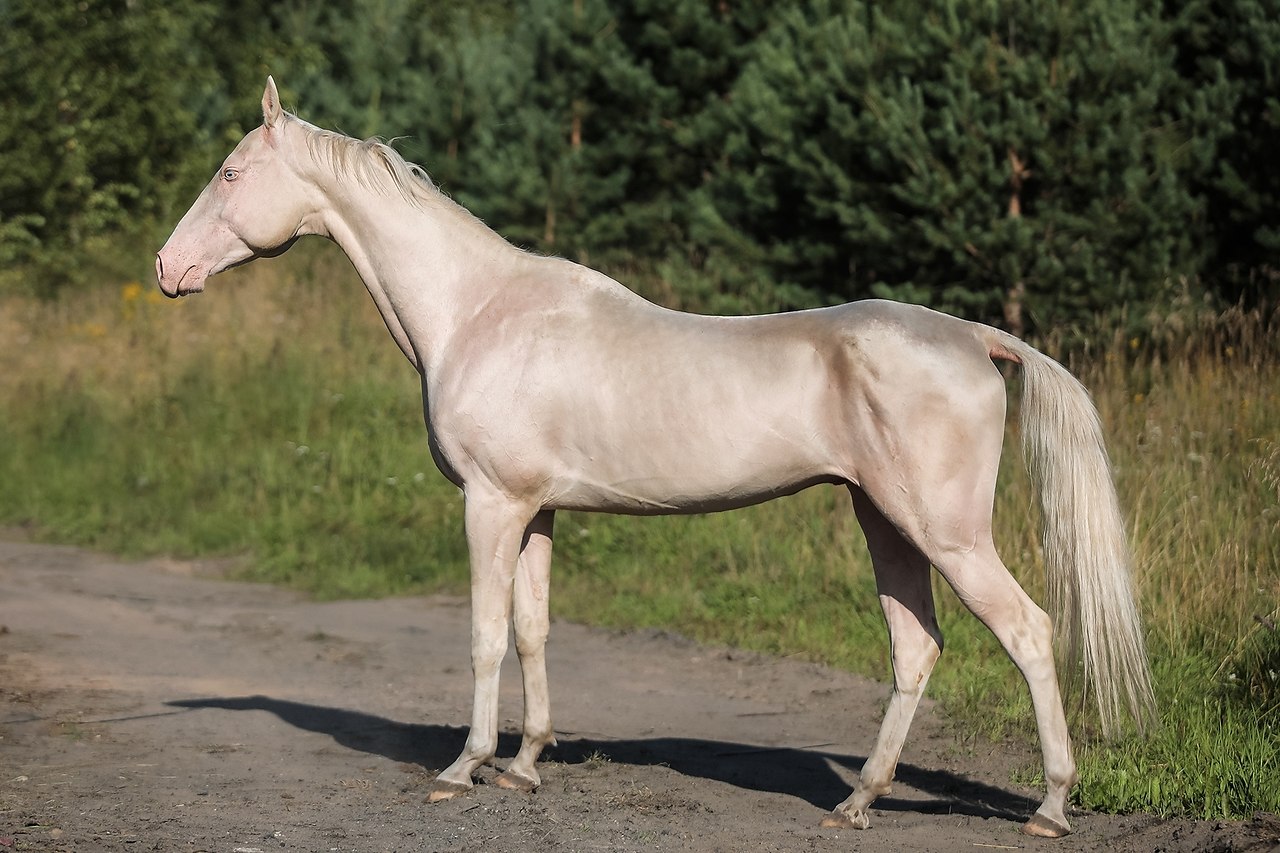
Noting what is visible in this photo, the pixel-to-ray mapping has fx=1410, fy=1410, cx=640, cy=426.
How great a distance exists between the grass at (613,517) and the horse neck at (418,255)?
110 inches

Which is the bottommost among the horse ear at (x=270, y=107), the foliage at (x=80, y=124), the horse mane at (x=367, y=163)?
the horse mane at (x=367, y=163)

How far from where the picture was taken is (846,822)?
183 inches

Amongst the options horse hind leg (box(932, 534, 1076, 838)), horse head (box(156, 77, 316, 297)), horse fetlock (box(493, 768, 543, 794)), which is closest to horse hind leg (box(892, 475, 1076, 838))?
horse hind leg (box(932, 534, 1076, 838))

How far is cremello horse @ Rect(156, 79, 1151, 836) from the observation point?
14.5ft

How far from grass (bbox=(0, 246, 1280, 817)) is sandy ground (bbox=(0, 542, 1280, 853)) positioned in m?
0.38

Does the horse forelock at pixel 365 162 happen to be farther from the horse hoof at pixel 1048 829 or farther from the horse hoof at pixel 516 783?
the horse hoof at pixel 1048 829

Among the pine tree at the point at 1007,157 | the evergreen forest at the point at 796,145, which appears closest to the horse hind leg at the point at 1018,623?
the evergreen forest at the point at 796,145

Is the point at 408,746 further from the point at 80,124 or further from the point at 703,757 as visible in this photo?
the point at 80,124

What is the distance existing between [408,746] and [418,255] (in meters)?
2.08

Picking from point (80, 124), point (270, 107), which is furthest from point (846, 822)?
point (80, 124)

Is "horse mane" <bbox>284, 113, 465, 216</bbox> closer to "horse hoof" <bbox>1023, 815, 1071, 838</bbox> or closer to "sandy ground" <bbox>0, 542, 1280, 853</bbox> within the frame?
"sandy ground" <bbox>0, 542, 1280, 853</bbox>

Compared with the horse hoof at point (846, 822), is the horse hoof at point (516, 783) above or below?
below

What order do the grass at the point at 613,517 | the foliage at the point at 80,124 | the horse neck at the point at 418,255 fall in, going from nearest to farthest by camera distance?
the horse neck at the point at 418,255
the grass at the point at 613,517
the foliage at the point at 80,124

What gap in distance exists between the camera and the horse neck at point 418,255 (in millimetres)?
5199
